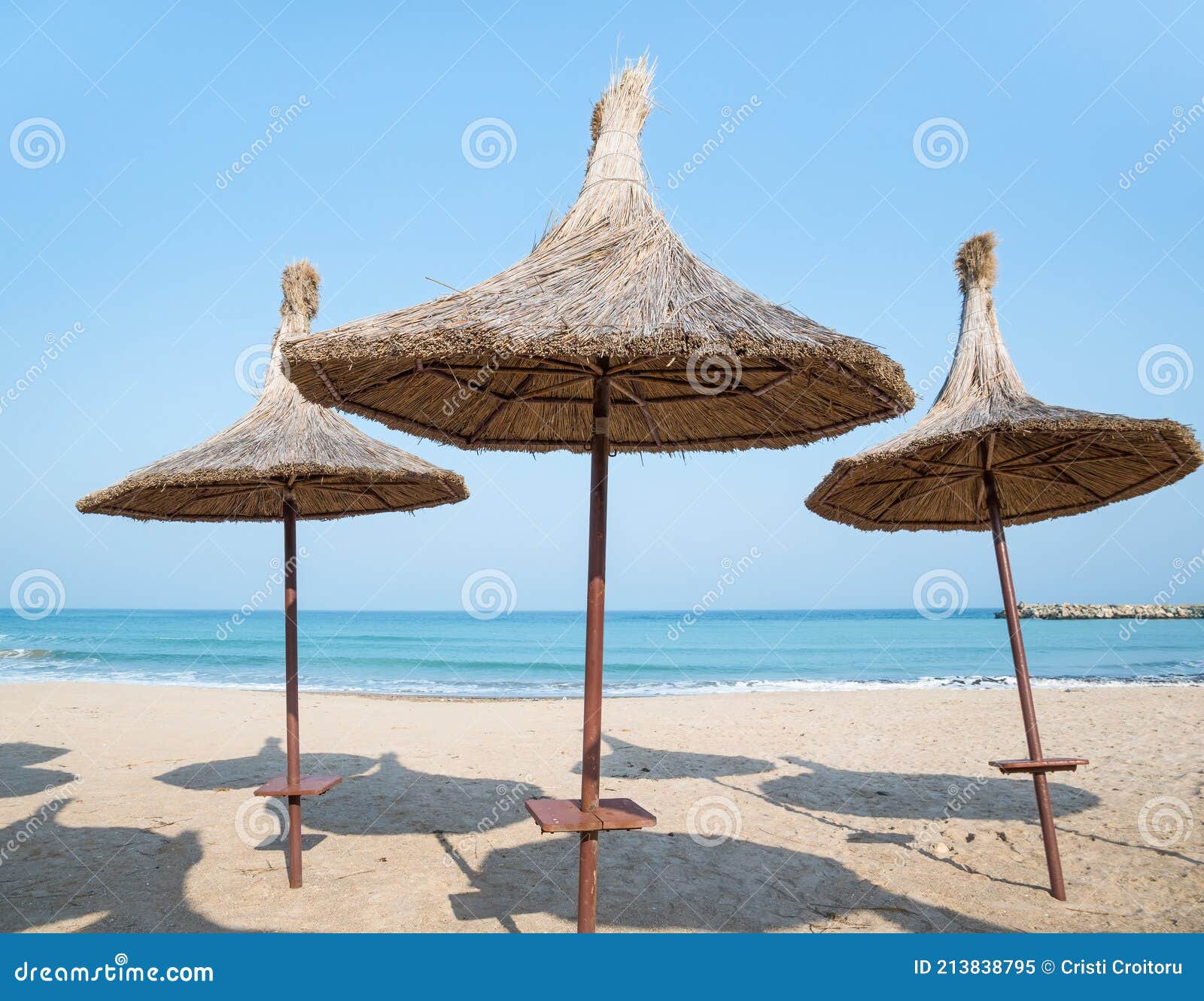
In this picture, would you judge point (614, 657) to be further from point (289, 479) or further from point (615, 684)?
point (289, 479)

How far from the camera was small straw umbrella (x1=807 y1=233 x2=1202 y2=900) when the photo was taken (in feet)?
14.6

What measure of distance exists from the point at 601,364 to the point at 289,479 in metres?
2.14

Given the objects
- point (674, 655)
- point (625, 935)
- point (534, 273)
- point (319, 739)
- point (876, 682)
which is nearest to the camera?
point (625, 935)

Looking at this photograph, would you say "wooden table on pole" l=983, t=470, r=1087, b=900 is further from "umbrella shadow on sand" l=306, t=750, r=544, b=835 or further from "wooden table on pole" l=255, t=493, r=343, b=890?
"wooden table on pole" l=255, t=493, r=343, b=890

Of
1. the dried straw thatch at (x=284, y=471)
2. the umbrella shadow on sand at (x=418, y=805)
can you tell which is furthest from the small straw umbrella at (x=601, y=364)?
the umbrella shadow on sand at (x=418, y=805)

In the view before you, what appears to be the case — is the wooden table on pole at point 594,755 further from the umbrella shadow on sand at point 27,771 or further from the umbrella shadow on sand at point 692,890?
the umbrella shadow on sand at point 27,771

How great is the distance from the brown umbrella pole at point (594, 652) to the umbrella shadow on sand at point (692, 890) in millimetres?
1126

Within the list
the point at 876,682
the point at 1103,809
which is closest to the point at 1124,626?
the point at 876,682

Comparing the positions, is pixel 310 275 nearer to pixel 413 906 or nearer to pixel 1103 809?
pixel 413 906

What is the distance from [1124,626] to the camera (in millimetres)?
→ 45500

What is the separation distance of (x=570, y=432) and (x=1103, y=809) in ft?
16.6

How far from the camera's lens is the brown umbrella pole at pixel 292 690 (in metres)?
4.44

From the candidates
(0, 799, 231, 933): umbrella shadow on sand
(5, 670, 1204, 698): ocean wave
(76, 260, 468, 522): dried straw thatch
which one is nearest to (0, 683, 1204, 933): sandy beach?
(0, 799, 231, 933): umbrella shadow on sand

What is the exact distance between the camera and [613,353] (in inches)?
105
